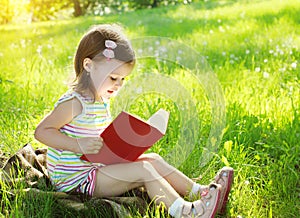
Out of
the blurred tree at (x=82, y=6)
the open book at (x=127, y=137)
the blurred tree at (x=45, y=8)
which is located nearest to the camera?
the open book at (x=127, y=137)

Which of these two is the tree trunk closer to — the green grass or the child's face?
the green grass

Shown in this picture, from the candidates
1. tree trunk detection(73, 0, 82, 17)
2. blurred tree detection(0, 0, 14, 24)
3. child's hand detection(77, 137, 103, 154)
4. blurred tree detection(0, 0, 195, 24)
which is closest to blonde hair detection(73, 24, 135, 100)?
child's hand detection(77, 137, 103, 154)

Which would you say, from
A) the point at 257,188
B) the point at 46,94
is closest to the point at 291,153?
the point at 257,188

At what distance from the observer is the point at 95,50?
7.64ft

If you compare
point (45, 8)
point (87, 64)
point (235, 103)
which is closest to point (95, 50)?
point (87, 64)

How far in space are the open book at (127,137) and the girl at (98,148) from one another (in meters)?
0.03

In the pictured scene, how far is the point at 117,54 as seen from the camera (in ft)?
7.56

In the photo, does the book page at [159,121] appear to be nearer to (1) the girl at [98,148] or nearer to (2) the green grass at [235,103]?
(1) the girl at [98,148]

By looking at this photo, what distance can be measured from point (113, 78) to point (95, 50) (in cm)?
15

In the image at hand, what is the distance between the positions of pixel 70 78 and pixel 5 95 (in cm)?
143

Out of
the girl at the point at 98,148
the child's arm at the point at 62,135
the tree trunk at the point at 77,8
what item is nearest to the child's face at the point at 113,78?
the girl at the point at 98,148

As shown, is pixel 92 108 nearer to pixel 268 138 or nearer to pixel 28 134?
pixel 28 134

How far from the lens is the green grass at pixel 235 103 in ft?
8.27

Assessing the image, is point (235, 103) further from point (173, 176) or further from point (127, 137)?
point (127, 137)
